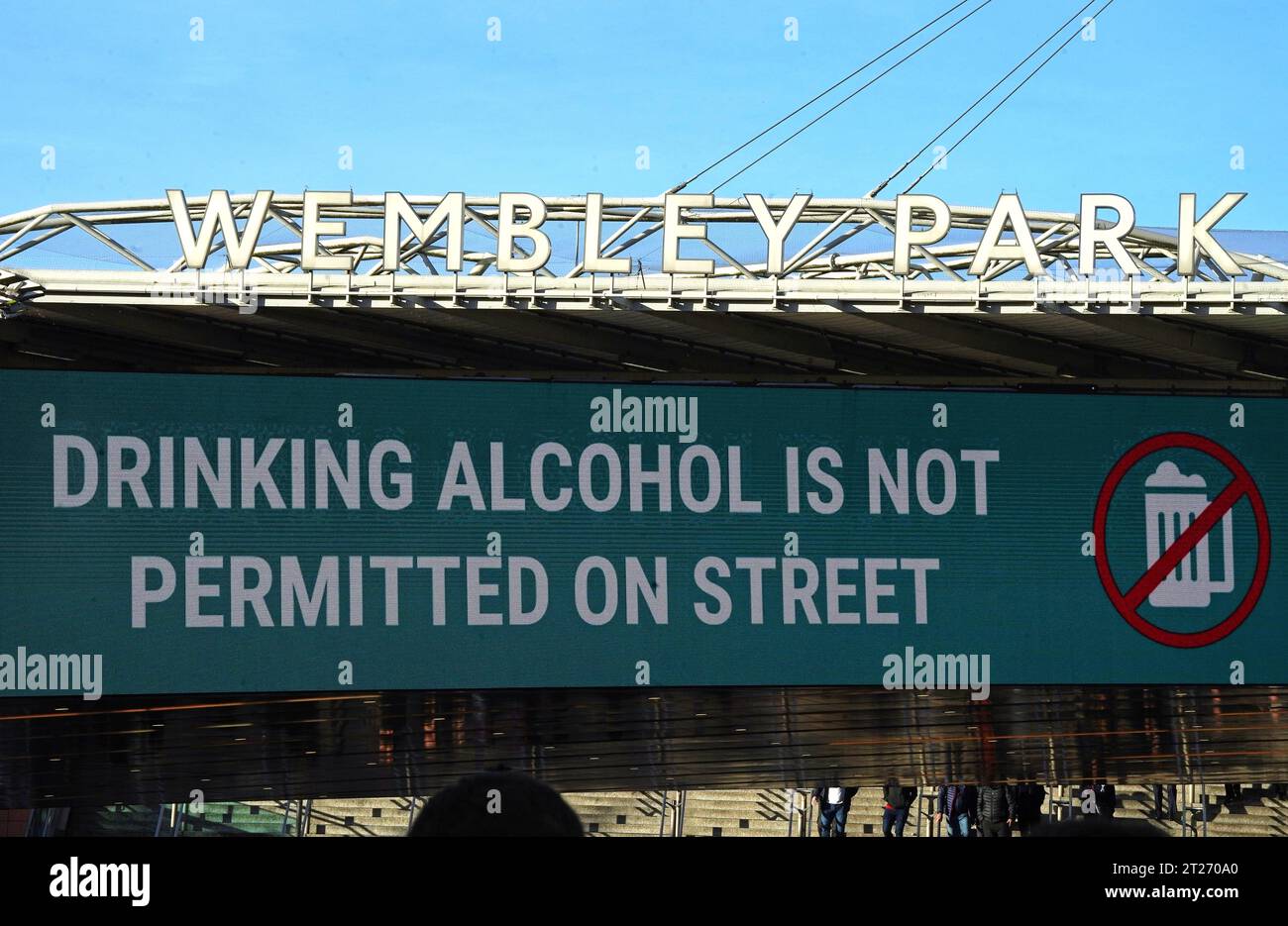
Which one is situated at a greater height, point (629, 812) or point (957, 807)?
point (957, 807)

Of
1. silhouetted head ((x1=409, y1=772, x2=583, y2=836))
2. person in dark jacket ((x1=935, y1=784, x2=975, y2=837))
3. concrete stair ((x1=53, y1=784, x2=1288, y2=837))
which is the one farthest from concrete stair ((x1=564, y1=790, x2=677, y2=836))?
silhouetted head ((x1=409, y1=772, x2=583, y2=836))

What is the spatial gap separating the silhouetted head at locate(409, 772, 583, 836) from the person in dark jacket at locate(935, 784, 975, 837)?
1708 centimetres

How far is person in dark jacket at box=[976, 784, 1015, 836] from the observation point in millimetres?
19000

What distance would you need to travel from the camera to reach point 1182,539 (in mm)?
17531

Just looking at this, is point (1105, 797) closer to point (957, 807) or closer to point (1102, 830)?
point (957, 807)

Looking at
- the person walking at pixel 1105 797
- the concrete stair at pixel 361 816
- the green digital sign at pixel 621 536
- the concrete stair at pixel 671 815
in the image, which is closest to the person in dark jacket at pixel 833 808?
the concrete stair at pixel 671 815

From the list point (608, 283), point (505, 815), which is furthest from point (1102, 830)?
point (608, 283)

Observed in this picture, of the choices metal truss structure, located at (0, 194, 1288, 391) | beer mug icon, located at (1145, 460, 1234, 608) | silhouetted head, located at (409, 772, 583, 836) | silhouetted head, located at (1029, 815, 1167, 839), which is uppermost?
metal truss structure, located at (0, 194, 1288, 391)

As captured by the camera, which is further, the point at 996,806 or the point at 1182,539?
the point at 996,806

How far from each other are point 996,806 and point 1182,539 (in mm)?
4634

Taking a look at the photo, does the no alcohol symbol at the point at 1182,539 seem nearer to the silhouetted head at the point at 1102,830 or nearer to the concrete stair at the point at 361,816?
the concrete stair at the point at 361,816

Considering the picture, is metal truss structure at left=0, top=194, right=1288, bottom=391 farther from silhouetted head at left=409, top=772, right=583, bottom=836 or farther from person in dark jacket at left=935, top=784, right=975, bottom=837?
silhouetted head at left=409, top=772, right=583, bottom=836

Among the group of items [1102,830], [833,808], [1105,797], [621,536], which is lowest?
[833,808]
